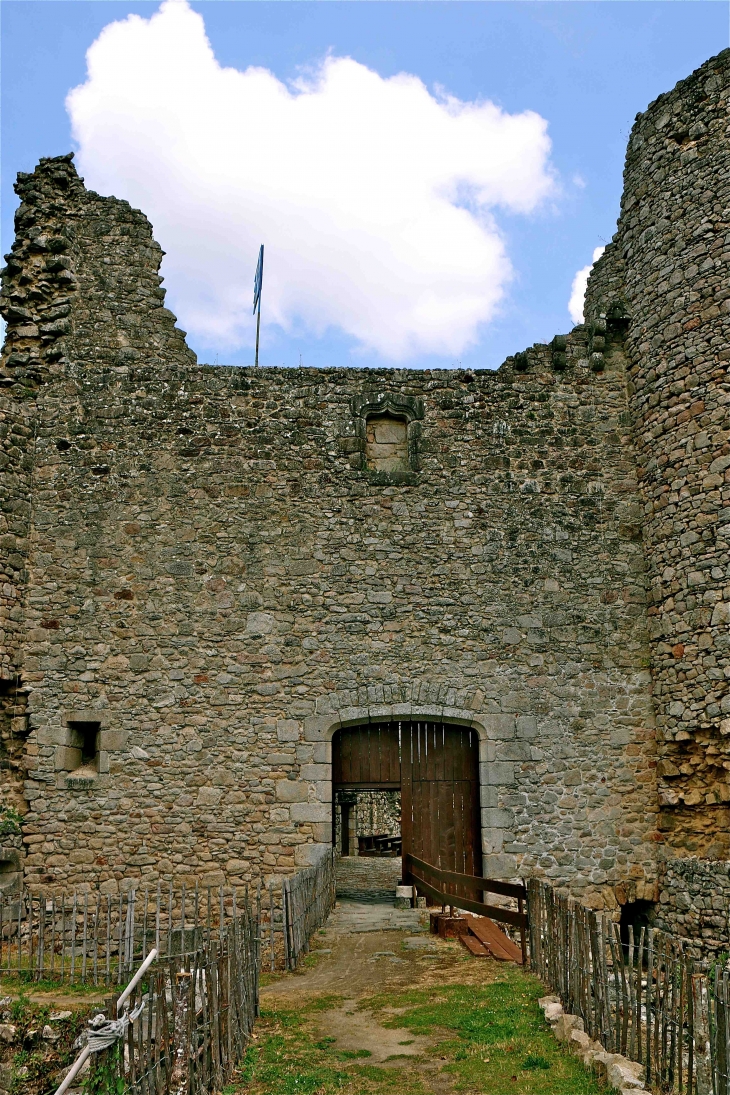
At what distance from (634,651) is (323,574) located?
4.21 meters

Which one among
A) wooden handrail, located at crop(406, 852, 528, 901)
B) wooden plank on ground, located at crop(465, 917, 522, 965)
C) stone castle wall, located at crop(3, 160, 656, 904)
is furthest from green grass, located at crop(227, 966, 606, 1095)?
stone castle wall, located at crop(3, 160, 656, 904)

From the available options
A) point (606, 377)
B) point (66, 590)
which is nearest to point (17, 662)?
point (66, 590)

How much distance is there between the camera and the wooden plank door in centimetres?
1173

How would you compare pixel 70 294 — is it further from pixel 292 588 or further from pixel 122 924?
pixel 122 924

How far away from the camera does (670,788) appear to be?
1115 cm

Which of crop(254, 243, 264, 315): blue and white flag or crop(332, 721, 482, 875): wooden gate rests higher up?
crop(254, 243, 264, 315): blue and white flag

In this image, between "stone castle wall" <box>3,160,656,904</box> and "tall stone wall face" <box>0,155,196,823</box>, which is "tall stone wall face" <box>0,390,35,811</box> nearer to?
Answer: "tall stone wall face" <box>0,155,196,823</box>

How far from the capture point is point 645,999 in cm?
593

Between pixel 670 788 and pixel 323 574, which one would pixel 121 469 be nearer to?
pixel 323 574

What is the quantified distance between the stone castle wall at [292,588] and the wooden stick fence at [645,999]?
13.5 feet

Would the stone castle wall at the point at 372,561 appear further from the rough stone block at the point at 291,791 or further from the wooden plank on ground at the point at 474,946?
the wooden plank on ground at the point at 474,946

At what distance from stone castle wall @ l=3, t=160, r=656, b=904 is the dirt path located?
1.33 m

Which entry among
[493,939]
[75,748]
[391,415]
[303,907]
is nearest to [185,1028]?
[303,907]

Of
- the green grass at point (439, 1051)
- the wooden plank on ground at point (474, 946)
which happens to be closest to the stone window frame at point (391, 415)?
the wooden plank on ground at point (474, 946)
